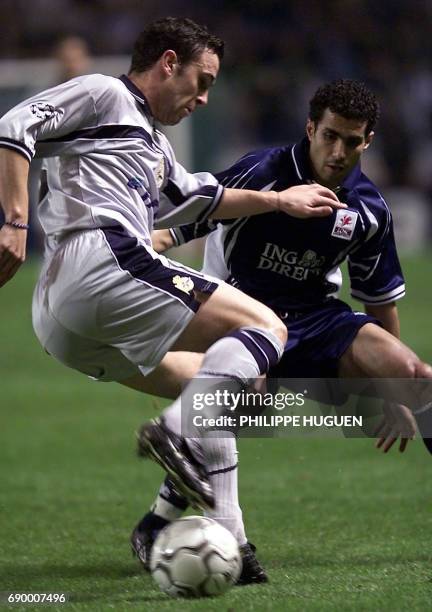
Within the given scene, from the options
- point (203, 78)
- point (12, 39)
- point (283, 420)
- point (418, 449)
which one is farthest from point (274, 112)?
point (203, 78)

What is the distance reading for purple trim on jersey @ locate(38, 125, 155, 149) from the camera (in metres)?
4.54

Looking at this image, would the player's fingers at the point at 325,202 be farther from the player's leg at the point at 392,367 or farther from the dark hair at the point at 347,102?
the player's leg at the point at 392,367

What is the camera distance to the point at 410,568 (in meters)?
4.81

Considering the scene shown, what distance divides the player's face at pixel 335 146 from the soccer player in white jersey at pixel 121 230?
0.69 m

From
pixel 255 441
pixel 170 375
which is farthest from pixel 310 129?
pixel 255 441

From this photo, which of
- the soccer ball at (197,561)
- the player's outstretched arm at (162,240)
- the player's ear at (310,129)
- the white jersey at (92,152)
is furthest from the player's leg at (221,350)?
the player's ear at (310,129)

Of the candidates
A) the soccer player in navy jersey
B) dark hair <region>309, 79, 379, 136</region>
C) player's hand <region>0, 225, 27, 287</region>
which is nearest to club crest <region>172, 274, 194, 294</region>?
player's hand <region>0, 225, 27, 287</region>

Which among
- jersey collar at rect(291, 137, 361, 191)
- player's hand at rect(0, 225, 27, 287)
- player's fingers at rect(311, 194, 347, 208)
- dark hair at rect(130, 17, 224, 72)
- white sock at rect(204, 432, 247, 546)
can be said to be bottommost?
white sock at rect(204, 432, 247, 546)

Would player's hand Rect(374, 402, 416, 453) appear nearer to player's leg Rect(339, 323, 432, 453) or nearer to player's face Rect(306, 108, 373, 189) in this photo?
player's leg Rect(339, 323, 432, 453)

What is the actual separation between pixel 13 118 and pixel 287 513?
2.83 metres

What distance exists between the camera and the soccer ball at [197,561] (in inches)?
169

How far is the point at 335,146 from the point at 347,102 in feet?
0.68

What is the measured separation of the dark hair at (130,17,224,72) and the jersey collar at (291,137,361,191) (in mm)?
900

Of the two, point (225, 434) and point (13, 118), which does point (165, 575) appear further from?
point (13, 118)
